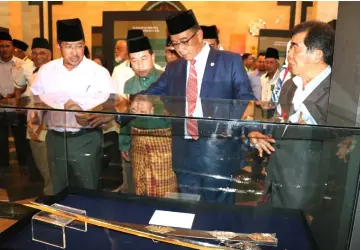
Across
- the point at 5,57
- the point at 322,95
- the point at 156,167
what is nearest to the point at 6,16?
the point at 5,57

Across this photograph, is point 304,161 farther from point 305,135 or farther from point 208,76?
point 208,76

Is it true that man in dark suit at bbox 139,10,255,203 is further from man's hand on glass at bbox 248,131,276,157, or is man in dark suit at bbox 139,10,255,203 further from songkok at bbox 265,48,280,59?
songkok at bbox 265,48,280,59

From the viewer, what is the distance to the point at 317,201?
2.81 feet

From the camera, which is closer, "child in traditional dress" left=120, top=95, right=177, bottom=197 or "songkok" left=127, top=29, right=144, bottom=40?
"child in traditional dress" left=120, top=95, right=177, bottom=197

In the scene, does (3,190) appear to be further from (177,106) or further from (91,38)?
(91,38)

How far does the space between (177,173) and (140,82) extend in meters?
0.75

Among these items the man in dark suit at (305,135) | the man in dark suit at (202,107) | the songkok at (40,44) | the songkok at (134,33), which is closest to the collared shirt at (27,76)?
the songkok at (40,44)

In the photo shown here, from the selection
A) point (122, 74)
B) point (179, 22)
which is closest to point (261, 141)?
point (179, 22)

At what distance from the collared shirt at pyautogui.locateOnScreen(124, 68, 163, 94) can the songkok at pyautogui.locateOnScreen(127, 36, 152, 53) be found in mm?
141

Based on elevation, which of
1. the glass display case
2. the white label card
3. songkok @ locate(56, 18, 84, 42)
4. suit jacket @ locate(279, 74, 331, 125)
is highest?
songkok @ locate(56, 18, 84, 42)

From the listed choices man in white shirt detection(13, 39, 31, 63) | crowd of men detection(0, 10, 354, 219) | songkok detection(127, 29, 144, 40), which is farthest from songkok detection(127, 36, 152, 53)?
man in white shirt detection(13, 39, 31, 63)

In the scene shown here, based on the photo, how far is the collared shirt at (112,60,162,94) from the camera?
1724mm

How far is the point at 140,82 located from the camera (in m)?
1.67

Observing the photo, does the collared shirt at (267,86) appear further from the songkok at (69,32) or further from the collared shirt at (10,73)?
the collared shirt at (10,73)
